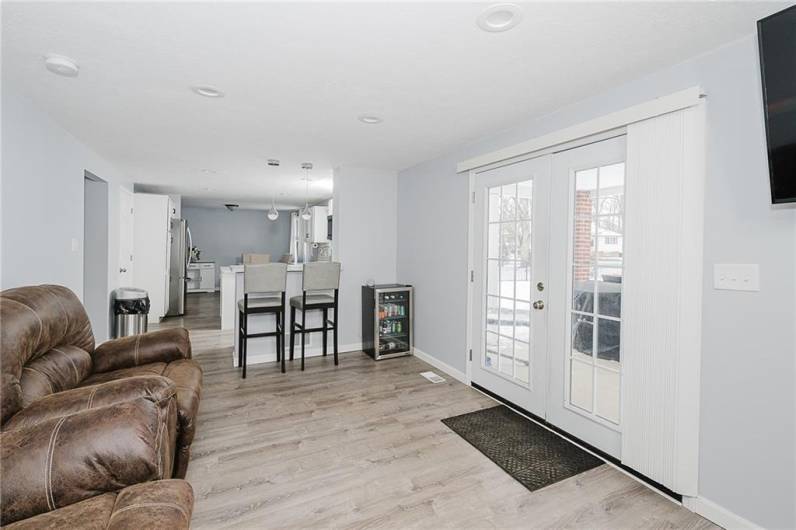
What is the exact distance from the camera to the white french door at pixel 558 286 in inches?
95.2

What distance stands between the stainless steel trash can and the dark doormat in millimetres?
4137

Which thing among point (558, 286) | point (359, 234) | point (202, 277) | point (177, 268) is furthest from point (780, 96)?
point (202, 277)

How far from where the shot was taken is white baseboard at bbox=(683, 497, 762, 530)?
1788mm

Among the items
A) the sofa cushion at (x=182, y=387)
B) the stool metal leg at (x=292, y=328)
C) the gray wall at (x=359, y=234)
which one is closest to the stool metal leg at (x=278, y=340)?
the stool metal leg at (x=292, y=328)

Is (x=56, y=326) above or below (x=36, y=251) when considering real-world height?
below

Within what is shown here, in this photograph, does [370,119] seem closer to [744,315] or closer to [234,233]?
[744,315]

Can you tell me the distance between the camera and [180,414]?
1978mm

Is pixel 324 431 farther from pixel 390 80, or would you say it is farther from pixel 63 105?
pixel 63 105

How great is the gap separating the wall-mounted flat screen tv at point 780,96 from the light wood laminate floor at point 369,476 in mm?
1659

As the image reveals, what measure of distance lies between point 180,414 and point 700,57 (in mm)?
3262

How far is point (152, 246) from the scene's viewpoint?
629 centimetres

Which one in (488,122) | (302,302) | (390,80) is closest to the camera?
(390,80)

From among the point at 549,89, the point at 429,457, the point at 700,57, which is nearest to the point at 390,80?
the point at 549,89

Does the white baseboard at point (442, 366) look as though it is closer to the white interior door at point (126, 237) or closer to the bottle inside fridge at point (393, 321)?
the bottle inside fridge at point (393, 321)
